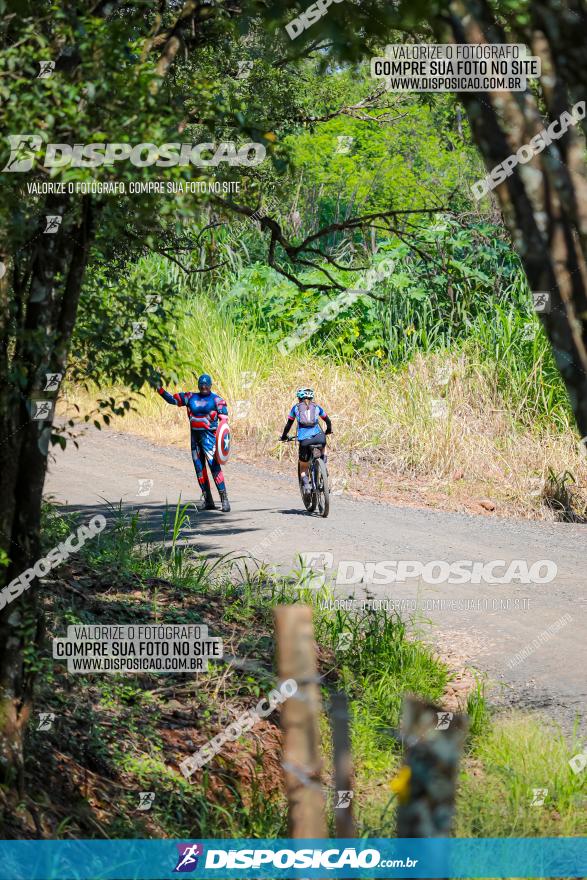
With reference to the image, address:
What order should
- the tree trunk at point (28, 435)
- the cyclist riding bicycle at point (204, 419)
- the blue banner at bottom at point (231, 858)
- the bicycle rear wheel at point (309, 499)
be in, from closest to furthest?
1. the blue banner at bottom at point (231, 858)
2. the tree trunk at point (28, 435)
3. the cyclist riding bicycle at point (204, 419)
4. the bicycle rear wheel at point (309, 499)

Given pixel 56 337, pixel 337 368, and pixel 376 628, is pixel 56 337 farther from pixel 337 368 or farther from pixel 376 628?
pixel 337 368

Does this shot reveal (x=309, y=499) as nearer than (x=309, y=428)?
No

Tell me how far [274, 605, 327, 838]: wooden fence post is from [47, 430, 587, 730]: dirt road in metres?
4.69

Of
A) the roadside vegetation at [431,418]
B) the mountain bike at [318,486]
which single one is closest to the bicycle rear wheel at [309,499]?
the mountain bike at [318,486]

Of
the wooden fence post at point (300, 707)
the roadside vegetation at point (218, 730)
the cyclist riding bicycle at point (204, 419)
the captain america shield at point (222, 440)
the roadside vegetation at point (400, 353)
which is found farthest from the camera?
the roadside vegetation at point (400, 353)

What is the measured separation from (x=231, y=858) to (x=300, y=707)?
2940mm

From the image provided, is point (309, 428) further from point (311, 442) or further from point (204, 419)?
point (204, 419)

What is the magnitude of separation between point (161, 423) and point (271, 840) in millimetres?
14250

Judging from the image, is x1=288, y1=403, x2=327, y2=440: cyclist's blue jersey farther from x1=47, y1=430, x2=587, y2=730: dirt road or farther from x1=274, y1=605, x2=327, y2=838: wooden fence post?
x1=274, y1=605, x2=327, y2=838: wooden fence post

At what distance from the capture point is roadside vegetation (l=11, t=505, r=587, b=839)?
18.4ft

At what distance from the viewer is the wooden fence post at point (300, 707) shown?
260 cm

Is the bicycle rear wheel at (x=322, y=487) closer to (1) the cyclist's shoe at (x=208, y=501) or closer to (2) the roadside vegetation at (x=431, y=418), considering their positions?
(1) the cyclist's shoe at (x=208, y=501)

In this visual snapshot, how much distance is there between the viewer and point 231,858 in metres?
5.20

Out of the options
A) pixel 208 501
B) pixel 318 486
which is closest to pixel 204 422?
pixel 208 501
